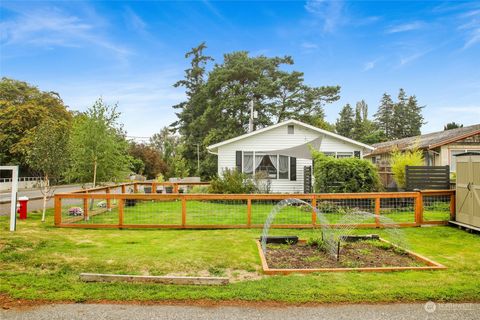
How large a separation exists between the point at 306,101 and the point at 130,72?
21943 mm

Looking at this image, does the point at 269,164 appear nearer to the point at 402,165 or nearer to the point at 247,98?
the point at 402,165

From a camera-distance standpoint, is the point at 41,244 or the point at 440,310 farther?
the point at 41,244

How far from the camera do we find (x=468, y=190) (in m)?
7.98

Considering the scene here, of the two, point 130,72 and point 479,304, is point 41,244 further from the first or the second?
point 130,72

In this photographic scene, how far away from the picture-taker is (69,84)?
601 inches

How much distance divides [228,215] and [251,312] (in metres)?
6.45

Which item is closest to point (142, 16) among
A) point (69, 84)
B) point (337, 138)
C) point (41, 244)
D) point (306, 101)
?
point (69, 84)

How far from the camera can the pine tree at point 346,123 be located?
172ft

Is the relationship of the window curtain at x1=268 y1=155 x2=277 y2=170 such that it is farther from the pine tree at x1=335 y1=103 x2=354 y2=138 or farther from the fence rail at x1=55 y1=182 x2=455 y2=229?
the pine tree at x1=335 y1=103 x2=354 y2=138

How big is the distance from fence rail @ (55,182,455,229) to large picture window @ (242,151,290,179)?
3396 millimetres

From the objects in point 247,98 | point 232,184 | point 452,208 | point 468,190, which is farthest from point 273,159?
point 247,98

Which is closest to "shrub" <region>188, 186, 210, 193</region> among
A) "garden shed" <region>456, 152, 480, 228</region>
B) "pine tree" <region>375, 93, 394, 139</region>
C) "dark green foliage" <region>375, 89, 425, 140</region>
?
"garden shed" <region>456, 152, 480, 228</region>

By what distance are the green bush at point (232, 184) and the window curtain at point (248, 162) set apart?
173 cm

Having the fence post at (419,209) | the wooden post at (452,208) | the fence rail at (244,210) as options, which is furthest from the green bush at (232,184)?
the wooden post at (452,208)
